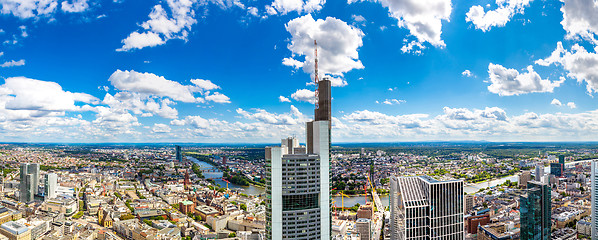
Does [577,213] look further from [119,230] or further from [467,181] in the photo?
[119,230]

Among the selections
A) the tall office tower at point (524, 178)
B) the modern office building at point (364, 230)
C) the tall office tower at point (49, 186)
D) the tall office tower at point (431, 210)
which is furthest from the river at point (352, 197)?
the tall office tower at point (431, 210)

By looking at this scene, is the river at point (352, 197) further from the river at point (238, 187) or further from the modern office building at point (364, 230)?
the modern office building at point (364, 230)

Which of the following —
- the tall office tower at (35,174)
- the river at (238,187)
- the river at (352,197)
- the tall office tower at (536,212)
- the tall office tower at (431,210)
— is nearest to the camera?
the tall office tower at (431,210)

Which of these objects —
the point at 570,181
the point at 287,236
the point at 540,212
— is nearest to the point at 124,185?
the point at 287,236

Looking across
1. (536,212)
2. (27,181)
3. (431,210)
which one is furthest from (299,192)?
(27,181)

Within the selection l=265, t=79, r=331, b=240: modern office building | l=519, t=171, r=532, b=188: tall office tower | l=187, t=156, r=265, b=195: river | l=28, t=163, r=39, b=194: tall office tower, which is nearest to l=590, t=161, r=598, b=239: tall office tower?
l=519, t=171, r=532, b=188: tall office tower

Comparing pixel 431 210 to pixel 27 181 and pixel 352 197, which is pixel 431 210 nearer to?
pixel 352 197

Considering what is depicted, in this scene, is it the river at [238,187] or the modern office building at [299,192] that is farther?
the river at [238,187]
